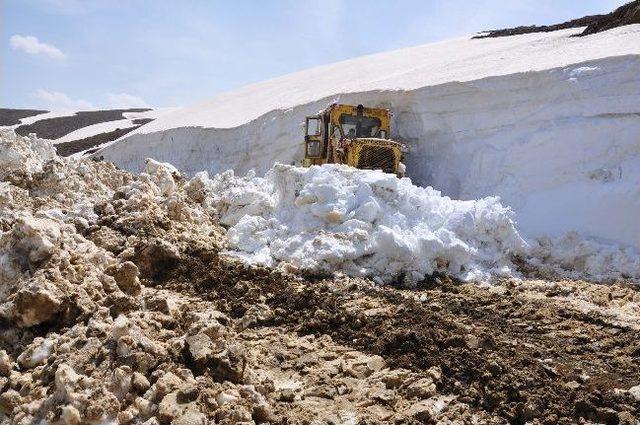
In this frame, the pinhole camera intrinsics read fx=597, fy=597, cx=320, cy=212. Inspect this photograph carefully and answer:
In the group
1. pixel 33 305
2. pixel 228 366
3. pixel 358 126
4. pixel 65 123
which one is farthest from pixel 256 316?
pixel 65 123

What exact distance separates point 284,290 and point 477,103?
23.6 ft

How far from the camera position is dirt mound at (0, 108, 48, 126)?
37719 mm

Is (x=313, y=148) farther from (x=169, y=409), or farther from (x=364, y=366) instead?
(x=169, y=409)

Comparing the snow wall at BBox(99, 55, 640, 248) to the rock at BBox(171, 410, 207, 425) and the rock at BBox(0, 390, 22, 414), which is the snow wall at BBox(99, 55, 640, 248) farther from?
the rock at BBox(0, 390, 22, 414)

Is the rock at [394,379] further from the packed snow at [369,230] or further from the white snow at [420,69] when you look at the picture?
the white snow at [420,69]

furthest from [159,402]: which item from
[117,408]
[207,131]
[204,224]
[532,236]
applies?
[207,131]

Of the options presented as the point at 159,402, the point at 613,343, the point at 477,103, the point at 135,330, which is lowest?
the point at 613,343

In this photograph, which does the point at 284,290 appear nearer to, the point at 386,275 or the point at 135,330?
the point at 386,275

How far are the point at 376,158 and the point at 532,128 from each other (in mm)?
2862

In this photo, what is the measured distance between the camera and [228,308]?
6094 millimetres

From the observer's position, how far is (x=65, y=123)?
3744 centimetres

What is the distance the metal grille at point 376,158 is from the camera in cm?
1102

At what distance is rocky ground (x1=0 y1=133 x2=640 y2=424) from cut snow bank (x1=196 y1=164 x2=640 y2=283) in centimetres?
38

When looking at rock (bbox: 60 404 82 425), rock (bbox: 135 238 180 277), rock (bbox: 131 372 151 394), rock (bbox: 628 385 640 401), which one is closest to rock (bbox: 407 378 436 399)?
rock (bbox: 628 385 640 401)
